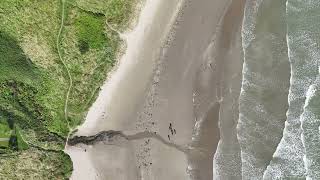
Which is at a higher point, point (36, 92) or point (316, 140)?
point (36, 92)

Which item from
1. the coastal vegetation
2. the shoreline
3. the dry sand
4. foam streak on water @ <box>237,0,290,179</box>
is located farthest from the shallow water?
the coastal vegetation

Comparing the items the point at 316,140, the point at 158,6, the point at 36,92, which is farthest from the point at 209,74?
the point at 36,92

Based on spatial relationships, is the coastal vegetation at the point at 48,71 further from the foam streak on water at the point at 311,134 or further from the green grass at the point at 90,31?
the foam streak on water at the point at 311,134

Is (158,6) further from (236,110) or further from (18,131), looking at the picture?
(18,131)

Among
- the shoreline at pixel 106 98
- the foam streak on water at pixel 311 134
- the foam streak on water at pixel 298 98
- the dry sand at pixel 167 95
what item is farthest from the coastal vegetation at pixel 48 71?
the foam streak on water at pixel 311 134

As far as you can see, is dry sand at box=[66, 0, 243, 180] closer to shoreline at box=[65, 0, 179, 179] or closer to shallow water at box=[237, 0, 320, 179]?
shoreline at box=[65, 0, 179, 179]

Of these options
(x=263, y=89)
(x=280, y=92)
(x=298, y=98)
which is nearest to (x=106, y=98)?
(x=263, y=89)
